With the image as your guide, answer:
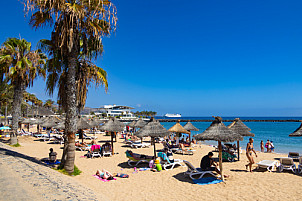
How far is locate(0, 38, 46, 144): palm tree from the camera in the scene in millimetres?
12781

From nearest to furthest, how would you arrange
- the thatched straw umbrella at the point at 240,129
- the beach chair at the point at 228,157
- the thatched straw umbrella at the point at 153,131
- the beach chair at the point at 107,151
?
the thatched straw umbrella at the point at 153,131
the beach chair at the point at 228,157
the thatched straw umbrella at the point at 240,129
the beach chair at the point at 107,151

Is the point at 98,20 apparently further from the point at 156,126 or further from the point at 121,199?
the point at 121,199

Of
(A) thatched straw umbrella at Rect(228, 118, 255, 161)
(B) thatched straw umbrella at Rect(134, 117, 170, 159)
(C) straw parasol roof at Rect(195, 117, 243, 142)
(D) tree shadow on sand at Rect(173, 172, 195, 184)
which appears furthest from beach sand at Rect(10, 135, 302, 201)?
(A) thatched straw umbrella at Rect(228, 118, 255, 161)

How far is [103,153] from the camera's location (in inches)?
480

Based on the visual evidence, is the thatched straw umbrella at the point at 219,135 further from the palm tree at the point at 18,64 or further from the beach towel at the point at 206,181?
the palm tree at the point at 18,64

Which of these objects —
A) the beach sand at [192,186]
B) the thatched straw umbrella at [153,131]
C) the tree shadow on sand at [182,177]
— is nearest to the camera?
the beach sand at [192,186]

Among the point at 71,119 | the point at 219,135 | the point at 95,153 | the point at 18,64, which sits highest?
the point at 18,64

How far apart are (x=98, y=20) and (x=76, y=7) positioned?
3.88ft

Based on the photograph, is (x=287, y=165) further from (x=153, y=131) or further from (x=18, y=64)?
(x=18, y=64)

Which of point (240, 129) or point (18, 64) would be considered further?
point (18, 64)

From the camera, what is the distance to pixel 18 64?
12.6m

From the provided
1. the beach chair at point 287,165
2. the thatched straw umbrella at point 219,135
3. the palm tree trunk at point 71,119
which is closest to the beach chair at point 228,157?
the beach chair at point 287,165

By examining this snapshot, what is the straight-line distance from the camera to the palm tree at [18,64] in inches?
503

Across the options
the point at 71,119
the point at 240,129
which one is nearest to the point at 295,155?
the point at 240,129
